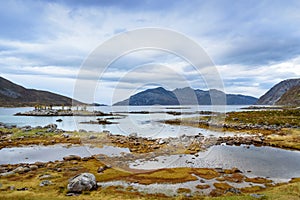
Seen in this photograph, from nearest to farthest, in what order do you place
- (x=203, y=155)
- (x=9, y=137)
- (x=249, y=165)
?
(x=249, y=165) → (x=203, y=155) → (x=9, y=137)

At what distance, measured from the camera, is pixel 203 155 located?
121 feet

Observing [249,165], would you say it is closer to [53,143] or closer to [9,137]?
[53,143]

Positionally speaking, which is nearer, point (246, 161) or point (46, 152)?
point (246, 161)

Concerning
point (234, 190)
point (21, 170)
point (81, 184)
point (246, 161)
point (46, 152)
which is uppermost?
point (81, 184)

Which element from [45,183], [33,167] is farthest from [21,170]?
[45,183]

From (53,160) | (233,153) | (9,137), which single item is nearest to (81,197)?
(53,160)

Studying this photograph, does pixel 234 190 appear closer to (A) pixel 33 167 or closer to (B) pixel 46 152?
(A) pixel 33 167

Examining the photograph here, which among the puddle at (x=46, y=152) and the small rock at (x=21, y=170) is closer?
the small rock at (x=21, y=170)

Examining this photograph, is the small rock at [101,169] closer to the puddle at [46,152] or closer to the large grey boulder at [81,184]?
the large grey boulder at [81,184]

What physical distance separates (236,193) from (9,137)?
49.9 m

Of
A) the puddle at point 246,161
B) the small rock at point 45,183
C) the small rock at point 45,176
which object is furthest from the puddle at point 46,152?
the small rock at point 45,183

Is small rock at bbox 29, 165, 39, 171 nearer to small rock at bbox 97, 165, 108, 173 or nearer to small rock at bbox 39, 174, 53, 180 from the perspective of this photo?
small rock at bbox 39, 174, 53, 180

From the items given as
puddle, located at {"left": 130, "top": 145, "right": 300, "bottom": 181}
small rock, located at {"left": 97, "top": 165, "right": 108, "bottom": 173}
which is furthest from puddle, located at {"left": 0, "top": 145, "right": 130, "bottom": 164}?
puddle, located at {"left": 130, "top": 145, "right": 300, "bottom": 181}

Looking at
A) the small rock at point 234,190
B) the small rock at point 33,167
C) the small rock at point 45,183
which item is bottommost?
the small rock at point 33,167
